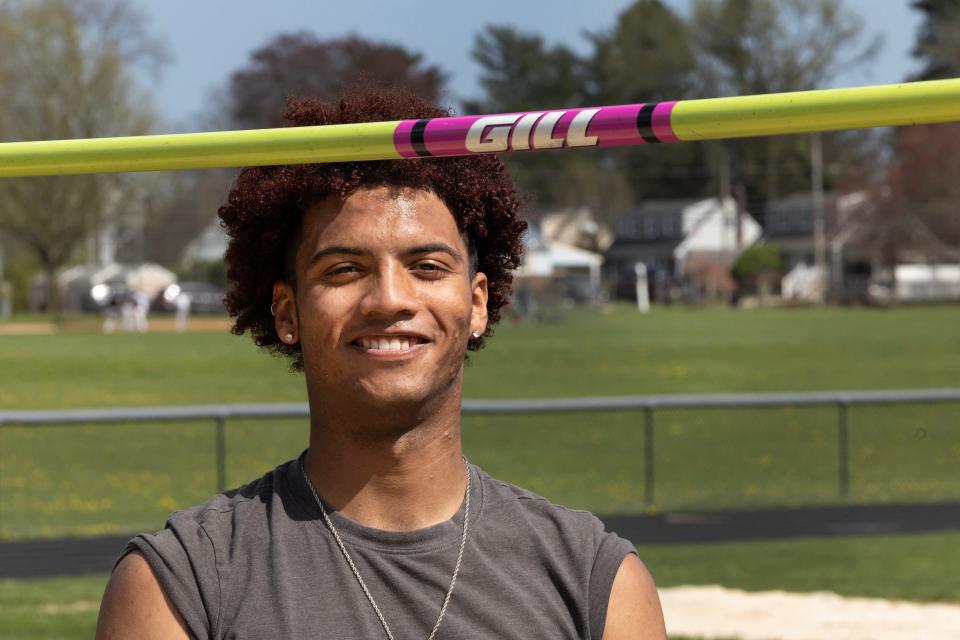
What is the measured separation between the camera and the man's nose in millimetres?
2064

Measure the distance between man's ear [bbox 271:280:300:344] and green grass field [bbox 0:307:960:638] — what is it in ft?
20.4

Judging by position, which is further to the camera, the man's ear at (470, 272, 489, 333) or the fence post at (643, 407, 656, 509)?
the fence post at (643, 407, 656, 509)

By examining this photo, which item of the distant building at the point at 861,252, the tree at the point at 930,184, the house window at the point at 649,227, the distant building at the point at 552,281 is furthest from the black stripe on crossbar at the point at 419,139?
the house window at the point at 649,227

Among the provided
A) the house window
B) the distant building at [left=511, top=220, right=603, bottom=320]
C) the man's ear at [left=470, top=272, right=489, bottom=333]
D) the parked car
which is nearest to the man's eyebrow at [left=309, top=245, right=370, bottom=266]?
the man's ear at [left=470, top=272, right=489, bottom=333]

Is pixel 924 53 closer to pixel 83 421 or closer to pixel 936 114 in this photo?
pixel 83 421

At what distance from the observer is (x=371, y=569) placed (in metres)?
2.06

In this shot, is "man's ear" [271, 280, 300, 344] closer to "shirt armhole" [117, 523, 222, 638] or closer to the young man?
the young man

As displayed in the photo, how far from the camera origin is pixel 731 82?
2512 inches

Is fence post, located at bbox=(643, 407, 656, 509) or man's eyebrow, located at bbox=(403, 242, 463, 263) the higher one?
man's eyebrow, located at bbox=(403, 242, 463, 263)

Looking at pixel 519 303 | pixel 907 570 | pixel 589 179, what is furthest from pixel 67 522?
pixel 589 179

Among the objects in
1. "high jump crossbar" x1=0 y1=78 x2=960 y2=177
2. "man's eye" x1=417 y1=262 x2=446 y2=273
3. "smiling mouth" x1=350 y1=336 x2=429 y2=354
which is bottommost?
"smiling mouth" x1=350 y1=336 x2=429 y2=354

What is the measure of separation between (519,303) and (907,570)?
45681 mm

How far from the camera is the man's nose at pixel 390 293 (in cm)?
206

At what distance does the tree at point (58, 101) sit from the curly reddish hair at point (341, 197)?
183ft
